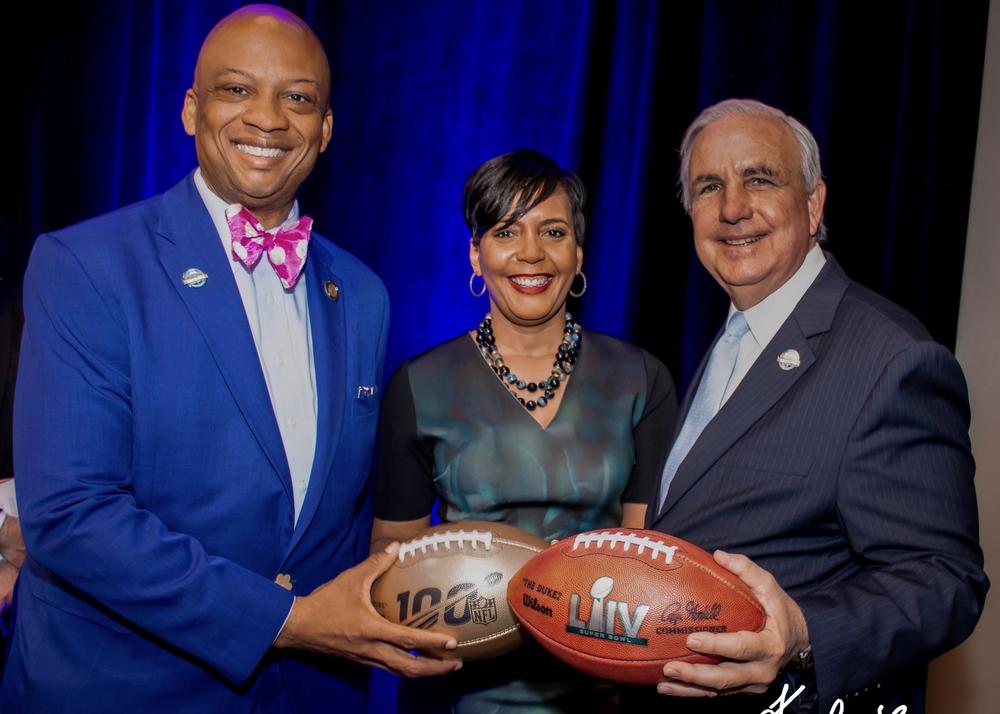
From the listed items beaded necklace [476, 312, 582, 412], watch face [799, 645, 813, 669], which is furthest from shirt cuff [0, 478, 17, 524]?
watch face [799, 645, 813, 669]

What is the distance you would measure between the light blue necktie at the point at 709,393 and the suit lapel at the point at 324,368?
0.61 meters

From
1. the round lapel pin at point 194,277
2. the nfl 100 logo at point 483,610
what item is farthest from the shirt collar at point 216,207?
the nfl 100 logo at point 483,610

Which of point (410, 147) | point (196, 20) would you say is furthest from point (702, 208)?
point (196, 20)

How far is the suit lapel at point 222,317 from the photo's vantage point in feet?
4.69

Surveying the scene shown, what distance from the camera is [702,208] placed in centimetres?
170

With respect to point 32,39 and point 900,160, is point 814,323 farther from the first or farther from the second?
point 32,39

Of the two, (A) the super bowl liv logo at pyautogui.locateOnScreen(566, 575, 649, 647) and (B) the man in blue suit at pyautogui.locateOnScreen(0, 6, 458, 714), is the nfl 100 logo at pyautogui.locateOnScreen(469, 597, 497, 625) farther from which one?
(A) the super bowl liv logo at pyautogui.locateOnScreen(566, 575, 649, 647)

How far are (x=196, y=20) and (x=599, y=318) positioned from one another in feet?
4.78

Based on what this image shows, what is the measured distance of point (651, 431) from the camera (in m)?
1.80

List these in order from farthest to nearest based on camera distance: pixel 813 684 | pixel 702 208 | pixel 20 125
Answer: pixel 20 125 < pixel 702 208 < pixel 813 684

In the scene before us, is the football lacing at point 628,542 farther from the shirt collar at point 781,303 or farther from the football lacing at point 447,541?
the shirt collar at point 781,303

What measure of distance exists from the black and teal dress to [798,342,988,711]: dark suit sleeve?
1.50ft

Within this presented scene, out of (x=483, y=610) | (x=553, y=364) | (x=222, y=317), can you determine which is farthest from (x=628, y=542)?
(x=222, y=317)

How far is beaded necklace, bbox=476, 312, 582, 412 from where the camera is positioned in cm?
178
